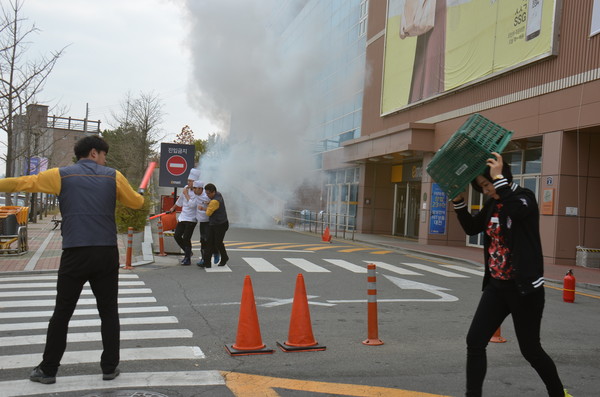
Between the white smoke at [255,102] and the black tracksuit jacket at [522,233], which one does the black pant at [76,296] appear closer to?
the black tracksuit jacket at [522,233]

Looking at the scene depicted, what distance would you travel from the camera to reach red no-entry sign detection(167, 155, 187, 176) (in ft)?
48.5

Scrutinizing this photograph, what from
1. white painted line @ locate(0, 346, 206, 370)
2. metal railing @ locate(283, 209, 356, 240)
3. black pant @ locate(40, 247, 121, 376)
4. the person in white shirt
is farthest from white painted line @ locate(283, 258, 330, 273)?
metal railing @ locate(283, 209, 356, 240)

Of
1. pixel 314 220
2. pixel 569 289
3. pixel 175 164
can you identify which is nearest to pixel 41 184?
pixel 569 289

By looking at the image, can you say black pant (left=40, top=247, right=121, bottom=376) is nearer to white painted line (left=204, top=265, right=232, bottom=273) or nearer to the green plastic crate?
the green plastic crate

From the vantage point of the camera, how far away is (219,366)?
4992 millimetres

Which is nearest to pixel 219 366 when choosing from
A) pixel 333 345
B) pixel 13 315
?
pixel 333 345

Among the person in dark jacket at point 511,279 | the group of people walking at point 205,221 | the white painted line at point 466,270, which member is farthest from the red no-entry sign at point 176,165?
the person in dark jacket at point 511,279

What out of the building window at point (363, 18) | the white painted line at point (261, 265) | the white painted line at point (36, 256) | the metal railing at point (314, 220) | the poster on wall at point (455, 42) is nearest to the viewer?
the white painted line at point (36, 256)

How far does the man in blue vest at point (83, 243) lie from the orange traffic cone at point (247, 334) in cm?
132

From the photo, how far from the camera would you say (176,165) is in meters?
14.9

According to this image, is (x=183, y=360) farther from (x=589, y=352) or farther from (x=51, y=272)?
(x=51, y=272)

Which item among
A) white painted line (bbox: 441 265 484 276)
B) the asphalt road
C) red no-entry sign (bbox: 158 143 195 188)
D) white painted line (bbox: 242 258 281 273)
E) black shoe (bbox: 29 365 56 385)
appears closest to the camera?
black shoe (bbox: 29 365 56 385)

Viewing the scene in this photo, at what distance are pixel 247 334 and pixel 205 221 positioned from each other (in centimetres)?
679

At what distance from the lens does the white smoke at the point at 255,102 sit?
26828 millimetres
